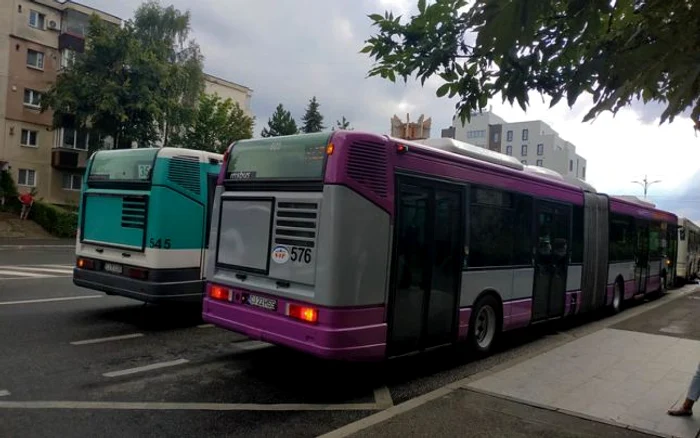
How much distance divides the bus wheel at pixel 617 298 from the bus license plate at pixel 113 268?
35.3ft

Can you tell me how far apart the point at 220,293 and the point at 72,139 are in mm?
35426

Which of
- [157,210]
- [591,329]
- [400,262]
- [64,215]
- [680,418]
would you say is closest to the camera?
[680,418]

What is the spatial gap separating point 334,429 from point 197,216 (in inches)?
194

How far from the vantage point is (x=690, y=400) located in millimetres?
5312

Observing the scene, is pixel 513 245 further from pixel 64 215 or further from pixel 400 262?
pixel 64 215

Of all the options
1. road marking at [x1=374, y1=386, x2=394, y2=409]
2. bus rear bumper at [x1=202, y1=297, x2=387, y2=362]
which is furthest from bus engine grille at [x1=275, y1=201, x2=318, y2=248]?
road marking at [x1=374, y1=386, x2=394, y2=409]

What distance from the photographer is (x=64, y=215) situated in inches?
1202

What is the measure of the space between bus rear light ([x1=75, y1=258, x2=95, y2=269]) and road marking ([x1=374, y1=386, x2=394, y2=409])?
5.71 meters

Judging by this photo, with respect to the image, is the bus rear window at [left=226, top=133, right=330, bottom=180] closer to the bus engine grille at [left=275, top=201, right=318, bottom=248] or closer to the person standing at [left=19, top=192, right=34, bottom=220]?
the bus engine grille at [left=275, top=201, right=318, bottom=248]

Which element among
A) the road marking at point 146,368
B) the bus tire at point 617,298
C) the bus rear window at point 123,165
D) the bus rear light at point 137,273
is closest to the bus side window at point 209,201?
the bus rear window at point 123,165

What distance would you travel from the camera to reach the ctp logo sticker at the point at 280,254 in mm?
6090

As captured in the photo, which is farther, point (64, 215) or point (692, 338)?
point (64, 215)

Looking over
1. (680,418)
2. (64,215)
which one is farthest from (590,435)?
(64,215)

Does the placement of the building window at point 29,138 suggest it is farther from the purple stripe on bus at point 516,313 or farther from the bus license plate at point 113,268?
the purple stripe on bus at point 516,313
